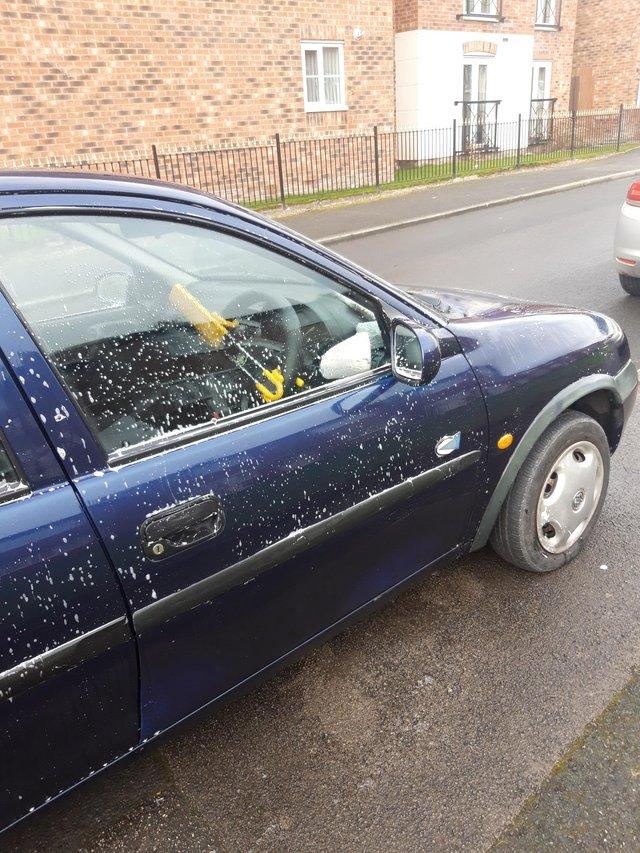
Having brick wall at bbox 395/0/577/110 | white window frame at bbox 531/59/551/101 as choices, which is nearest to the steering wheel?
brick wall at bbox 395/0/577/110

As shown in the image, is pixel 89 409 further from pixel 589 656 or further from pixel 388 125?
pixel 388 125

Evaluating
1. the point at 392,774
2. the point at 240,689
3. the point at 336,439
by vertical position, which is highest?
the point at 336,439

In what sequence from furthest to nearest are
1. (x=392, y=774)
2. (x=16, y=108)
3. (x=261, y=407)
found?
(x=16, y=108), (x=392, y=774), (x=261, y=407)

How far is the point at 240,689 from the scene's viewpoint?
1.92 metres

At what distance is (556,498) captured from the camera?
265 centimetres

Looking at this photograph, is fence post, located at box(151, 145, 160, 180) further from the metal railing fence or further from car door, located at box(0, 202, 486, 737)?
car door, located at box(0, 202, 486, 737)

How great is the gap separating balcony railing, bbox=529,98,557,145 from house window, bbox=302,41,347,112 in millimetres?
9322

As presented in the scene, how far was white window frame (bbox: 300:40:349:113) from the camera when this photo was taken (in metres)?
14.5

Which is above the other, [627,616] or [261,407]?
[261,407]

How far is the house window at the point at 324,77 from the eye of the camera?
1480 centimetres

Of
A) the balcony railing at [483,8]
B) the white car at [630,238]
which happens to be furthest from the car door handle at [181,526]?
the balcony railing at [483,8]

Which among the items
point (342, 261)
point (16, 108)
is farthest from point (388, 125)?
point (342, 261)

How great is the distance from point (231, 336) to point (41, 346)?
1.89 feet

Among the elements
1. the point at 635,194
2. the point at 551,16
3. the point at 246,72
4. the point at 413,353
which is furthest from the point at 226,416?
the point at 551,16
